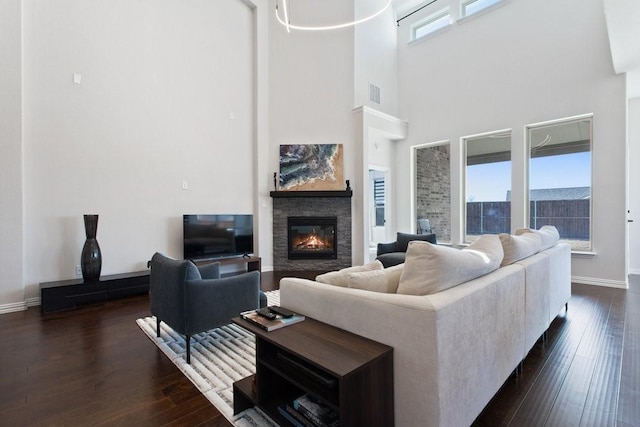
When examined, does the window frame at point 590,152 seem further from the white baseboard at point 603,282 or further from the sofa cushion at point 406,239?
the sofa cushion at point 406,239

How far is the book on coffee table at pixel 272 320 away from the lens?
4.97 ft

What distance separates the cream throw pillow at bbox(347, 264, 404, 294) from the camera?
1.65 metres

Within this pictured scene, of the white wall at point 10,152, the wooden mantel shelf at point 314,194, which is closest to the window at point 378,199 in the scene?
the wooden mantel shelf at point 314,194

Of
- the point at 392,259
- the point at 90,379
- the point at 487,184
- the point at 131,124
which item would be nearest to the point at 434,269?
the point at 90,379

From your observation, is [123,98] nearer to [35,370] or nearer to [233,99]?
[233,99]

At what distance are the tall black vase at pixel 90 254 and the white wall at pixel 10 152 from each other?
0.61m

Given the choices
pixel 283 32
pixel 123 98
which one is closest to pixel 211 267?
pixel 123 98

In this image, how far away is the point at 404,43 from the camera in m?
7.08

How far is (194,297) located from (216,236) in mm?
2809

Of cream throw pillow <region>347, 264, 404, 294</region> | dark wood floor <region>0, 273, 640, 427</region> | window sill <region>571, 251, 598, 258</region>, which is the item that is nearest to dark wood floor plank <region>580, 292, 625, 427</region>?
dark wood floor <region>0, 273, 640, 427</region>

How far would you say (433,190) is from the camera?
6.86 m

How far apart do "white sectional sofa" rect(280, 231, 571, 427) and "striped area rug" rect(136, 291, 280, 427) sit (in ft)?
2.27

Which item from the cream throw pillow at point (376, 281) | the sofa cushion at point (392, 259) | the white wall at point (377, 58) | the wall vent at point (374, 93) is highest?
the white wall at point (377, 58)

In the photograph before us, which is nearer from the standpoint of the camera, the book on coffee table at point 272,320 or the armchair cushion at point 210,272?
the book on coffee table at point 272,320
